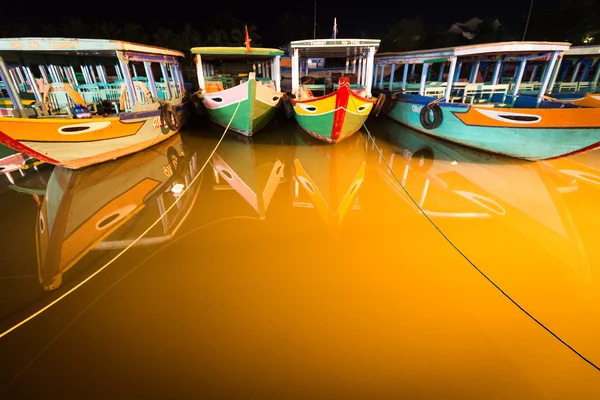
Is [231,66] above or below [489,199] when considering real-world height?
above

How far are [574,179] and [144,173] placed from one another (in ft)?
31.9

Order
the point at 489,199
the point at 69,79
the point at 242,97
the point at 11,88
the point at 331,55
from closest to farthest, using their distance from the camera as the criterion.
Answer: the point at 489,199, the point at 11,88, the point at 242,97, the point at 69,79, the point at 331,55

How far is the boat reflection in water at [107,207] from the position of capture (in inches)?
153

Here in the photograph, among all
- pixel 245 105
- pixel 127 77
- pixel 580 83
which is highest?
pixel 127 77

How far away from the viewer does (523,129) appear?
6.34 meters

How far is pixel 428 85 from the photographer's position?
33.2 feet

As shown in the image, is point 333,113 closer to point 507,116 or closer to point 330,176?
point 330,176

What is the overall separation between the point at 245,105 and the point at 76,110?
13.0 feet

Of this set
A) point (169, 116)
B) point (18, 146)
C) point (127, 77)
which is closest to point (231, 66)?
point (169, 116)

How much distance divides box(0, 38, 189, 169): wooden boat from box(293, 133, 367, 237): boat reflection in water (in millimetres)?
4233

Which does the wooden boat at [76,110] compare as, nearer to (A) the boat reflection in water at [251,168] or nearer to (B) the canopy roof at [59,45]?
(B) the canopy roof at [59,45]

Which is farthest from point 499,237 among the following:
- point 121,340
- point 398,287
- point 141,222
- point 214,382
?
point 141,222

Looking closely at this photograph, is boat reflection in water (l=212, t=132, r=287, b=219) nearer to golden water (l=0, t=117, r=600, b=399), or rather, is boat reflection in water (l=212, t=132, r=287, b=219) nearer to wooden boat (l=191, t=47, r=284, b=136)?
golden water (l=0, t=117, r=600, b=399)

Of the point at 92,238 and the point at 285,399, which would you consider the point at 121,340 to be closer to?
the point at 285,399
